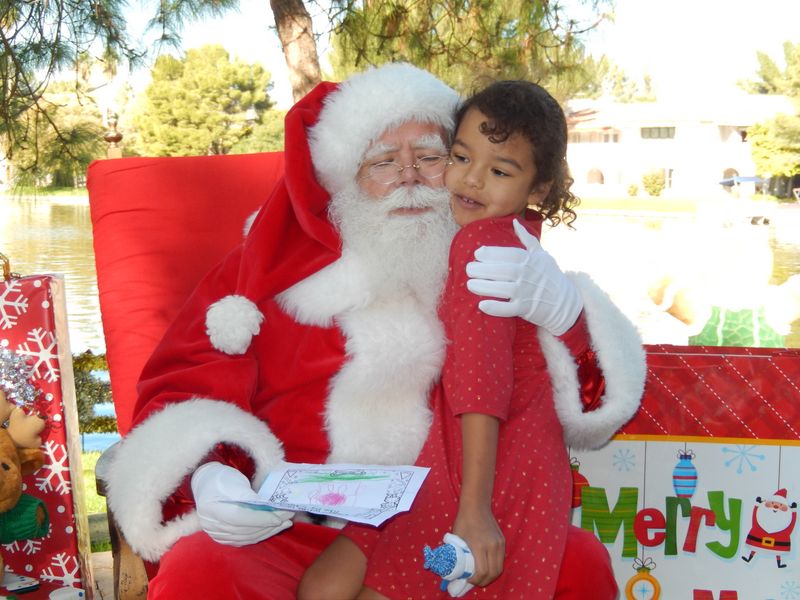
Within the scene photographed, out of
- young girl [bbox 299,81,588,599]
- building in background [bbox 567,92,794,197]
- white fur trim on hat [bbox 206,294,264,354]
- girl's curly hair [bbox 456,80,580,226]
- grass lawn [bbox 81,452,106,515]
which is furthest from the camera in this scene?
building in background [bbox 567,92,794,197]

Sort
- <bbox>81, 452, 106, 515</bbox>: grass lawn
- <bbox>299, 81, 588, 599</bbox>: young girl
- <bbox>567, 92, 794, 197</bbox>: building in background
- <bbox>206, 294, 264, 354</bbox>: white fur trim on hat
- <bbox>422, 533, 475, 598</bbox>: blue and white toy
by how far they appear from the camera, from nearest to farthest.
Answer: <bbox>422, 533, 475, 598</bbox>: blue and white toy
<bbox>299, 81, 588, 599</bbox>: young girl
<bbox>206, 294, 264, 354</bbox>: white fur trim on hat
<bbox>81, 452, 106, 515</bbox>: grass lawn
<bbox>567, 92, 794, 197</bbox>: building in background

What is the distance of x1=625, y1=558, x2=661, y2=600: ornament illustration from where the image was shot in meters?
2.11

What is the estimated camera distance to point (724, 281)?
3461 mm

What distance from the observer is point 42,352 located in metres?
2.23

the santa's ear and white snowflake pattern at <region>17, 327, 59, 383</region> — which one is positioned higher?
white snowflake pattern at <region>17, 327, 59, 383</region>

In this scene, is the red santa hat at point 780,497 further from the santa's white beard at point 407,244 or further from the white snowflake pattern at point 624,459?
the santa's white beard at point 407,244

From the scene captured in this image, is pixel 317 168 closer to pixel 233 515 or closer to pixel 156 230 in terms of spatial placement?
pixel 156 230

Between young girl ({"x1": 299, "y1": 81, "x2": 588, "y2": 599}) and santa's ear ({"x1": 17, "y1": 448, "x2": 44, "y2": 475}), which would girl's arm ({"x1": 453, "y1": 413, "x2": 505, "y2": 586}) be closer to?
young girl ({"x1": 299, "y1": 81, "x2": 588, "y2": 599})

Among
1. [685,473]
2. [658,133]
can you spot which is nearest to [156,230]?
[685,473]

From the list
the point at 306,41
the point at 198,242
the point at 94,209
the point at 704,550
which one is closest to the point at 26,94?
the point at 306,41

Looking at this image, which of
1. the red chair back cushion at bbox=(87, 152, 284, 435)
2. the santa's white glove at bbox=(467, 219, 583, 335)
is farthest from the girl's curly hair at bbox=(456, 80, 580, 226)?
the red chair back cushion at bbox=(87, 152, 284, 435)

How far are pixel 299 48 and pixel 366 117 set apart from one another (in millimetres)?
2549

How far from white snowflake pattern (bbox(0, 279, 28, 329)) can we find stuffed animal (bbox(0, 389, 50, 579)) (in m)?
0.19

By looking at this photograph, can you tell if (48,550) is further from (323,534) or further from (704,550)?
(704,550)
